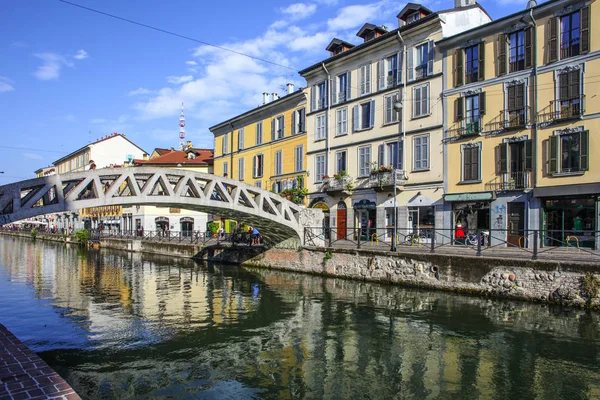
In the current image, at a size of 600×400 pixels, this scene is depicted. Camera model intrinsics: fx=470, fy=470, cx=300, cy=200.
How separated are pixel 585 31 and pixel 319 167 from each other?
18097 millimetres

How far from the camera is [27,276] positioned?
24922mm

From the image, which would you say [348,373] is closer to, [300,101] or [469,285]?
[469,285]

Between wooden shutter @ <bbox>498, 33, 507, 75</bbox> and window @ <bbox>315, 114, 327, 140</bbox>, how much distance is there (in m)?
13.1

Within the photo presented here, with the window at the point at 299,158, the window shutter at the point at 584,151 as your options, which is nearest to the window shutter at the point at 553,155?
the window shutter at the point at 584,151

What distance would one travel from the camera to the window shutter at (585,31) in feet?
65.7

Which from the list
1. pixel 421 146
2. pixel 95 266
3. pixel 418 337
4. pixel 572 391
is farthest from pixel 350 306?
pixel 95 266

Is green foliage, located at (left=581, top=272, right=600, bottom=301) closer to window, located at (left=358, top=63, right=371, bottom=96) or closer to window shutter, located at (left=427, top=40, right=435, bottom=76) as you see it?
window shutter, located at (left=427, top=40, right=435, bottom=76)

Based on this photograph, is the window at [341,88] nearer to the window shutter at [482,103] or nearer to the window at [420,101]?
the window at [420,101]

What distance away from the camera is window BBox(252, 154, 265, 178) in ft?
133

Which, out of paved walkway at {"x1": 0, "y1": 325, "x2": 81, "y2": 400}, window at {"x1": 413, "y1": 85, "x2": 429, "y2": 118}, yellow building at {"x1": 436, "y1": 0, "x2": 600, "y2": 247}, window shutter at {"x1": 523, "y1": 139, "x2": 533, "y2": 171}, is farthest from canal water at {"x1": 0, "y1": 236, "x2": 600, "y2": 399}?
window at {"x1": 413, "y1": 85, "x2": 429, "y2": 118}

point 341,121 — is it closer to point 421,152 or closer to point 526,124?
point 421,152

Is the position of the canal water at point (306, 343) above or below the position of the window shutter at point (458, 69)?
below

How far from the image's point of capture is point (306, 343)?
11.5 meters

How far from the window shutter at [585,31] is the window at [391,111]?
32.8 ft
